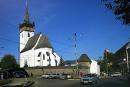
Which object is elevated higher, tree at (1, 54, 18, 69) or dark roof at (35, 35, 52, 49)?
dark roof at (35, 35, 52, 49)

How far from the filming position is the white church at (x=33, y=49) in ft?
402

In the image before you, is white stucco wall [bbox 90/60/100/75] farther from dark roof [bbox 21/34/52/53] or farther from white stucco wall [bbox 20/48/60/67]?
dark roof [bbox 21/34/52/53]

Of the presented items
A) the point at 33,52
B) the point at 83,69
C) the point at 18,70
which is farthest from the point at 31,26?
the point at 18,70

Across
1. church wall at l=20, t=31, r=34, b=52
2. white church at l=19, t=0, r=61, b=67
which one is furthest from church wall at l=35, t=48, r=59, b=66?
church wall at l=20, t=31, r=34, b=52

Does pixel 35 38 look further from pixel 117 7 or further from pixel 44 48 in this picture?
pixel 117 7

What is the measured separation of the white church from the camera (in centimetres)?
12253

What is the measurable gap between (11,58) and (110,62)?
4667 cm

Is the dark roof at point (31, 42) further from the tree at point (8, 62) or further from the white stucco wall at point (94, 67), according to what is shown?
the white stucco wall at point (94, 67)

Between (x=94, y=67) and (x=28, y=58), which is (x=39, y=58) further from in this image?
(x=94, y=67)

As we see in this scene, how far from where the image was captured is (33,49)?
427 ft

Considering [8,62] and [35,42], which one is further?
[35,42]

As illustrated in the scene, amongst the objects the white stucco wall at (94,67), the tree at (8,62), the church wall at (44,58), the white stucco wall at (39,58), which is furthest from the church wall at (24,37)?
the white stucco wall at (94,67)

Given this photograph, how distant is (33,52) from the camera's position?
130 m

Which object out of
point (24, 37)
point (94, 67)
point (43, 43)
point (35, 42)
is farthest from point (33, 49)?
point (94, 67)
